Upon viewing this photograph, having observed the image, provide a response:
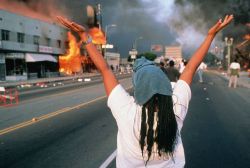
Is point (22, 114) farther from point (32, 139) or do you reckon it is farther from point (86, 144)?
point (86, 144)

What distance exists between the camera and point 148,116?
7.55ft

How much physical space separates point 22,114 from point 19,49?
36551 millimetres

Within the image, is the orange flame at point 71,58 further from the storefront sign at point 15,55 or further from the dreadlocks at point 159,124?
the dreadlocks at point 159,124

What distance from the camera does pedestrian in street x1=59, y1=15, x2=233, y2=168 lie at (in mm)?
2287

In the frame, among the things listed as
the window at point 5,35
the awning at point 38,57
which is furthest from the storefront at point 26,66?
the window at point 5,35

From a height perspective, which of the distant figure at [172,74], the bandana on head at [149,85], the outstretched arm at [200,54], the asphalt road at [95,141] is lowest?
the asphalt road at [95,141]

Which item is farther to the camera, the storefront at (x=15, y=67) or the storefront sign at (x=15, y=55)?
the storefront sign at (x=15, y=55)

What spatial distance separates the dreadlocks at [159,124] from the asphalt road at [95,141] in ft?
14.6

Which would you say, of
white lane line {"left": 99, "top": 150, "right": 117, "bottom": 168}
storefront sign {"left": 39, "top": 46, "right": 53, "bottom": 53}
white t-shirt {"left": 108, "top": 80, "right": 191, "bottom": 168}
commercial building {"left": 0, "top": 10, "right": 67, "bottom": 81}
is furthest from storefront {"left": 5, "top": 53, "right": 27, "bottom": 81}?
white t-shirt {"left": 108, "top": 80, "right": 191, "bottom": 168}

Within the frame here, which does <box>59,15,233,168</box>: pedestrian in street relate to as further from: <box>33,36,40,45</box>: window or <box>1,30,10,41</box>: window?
<box>33,36,40,45</box>: window

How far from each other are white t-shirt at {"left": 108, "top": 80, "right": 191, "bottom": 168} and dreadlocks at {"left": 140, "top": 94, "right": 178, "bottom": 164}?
0.18 feet

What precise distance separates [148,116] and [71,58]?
66.0 metres

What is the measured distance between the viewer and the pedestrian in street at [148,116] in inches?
90.0

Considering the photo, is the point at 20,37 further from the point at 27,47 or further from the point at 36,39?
the point at 36,39
